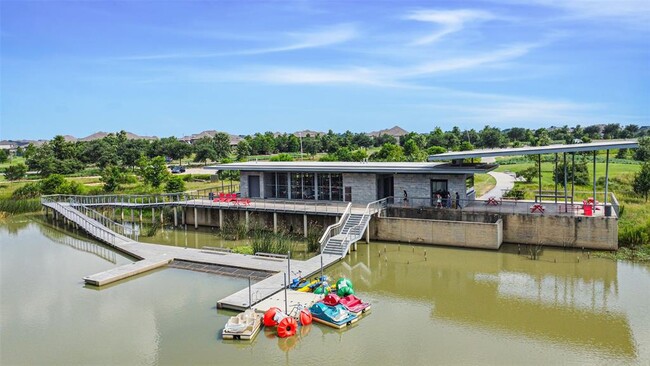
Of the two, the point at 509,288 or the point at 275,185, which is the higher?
the point at 275,185

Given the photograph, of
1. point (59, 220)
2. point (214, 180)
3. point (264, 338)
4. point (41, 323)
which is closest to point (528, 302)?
point (264, 338)

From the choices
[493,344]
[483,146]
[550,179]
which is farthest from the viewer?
[483,146]

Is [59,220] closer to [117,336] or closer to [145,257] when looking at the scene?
[145,257]

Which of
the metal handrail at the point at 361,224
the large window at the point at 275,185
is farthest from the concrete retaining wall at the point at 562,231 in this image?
the large window at the point at 275,185

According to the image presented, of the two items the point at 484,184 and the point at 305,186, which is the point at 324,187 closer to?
the point at 305,186

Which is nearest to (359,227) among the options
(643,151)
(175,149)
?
(643,151)

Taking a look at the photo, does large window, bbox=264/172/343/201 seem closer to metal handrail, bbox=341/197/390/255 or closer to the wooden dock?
metal handrail, bbox=341/197/390/255
